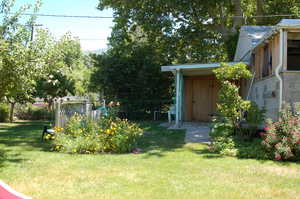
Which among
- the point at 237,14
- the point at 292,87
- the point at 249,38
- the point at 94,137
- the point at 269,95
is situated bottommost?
the point at 94,137

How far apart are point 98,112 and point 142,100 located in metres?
9.52

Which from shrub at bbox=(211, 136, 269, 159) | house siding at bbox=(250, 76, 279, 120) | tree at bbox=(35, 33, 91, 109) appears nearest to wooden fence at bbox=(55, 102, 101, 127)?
tree at bbox=(35, 33, 91, 109)

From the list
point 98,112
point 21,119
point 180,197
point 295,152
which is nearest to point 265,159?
point 295,152

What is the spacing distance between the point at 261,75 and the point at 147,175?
7.34 metres

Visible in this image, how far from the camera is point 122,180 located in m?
5.81

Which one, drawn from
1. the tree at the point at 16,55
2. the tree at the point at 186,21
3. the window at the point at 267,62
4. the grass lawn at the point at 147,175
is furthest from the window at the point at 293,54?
the tree at the point at 16,55

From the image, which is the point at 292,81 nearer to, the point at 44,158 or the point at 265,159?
the point at 265,159

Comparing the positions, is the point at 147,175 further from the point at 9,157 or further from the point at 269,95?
the point at 269,95

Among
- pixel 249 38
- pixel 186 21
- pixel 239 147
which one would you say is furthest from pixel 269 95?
pixel 186 21

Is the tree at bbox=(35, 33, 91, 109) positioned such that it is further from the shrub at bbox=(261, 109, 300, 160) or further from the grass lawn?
the shrub at bbox=(261, 109, 300, 160)

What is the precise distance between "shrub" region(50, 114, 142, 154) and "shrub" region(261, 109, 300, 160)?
3427 millimetres

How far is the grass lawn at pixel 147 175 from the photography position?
510 cm

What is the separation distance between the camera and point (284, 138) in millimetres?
7695

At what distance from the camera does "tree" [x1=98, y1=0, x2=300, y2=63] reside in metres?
20.1
